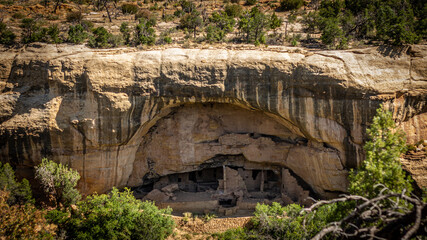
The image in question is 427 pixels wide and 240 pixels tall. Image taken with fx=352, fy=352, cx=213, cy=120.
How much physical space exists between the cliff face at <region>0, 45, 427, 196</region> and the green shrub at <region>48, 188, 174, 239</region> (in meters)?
2.50

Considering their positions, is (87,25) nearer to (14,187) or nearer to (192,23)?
(192,23)

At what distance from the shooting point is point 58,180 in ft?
52.6

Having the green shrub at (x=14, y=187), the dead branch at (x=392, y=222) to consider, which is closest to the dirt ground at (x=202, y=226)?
the green shrub at (x=14, y=187)

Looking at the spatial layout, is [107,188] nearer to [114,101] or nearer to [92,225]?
[92,225]

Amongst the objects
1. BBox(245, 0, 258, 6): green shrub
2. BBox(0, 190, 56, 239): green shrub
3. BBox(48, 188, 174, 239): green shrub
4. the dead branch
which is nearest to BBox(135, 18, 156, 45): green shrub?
BBox(48, 188, 174, 239): green shrub

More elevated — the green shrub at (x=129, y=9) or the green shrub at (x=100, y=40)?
the green shrub at (x=129, y=9)

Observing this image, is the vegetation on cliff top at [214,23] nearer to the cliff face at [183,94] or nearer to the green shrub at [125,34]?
the green shrub at [125,34]

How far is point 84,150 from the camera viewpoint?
1673cm

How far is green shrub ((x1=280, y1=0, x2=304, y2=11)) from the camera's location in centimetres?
2703

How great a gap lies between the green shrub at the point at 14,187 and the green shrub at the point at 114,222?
190 cm

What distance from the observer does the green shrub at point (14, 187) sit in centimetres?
1556

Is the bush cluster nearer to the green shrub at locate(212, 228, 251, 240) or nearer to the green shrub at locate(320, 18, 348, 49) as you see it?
the green shrub at locate(320, 18, 348, 49)

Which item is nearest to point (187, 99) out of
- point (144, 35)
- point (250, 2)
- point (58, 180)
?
point (144, 35)

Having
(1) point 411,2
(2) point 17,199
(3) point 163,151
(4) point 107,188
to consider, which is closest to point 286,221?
(3) point 163,151
